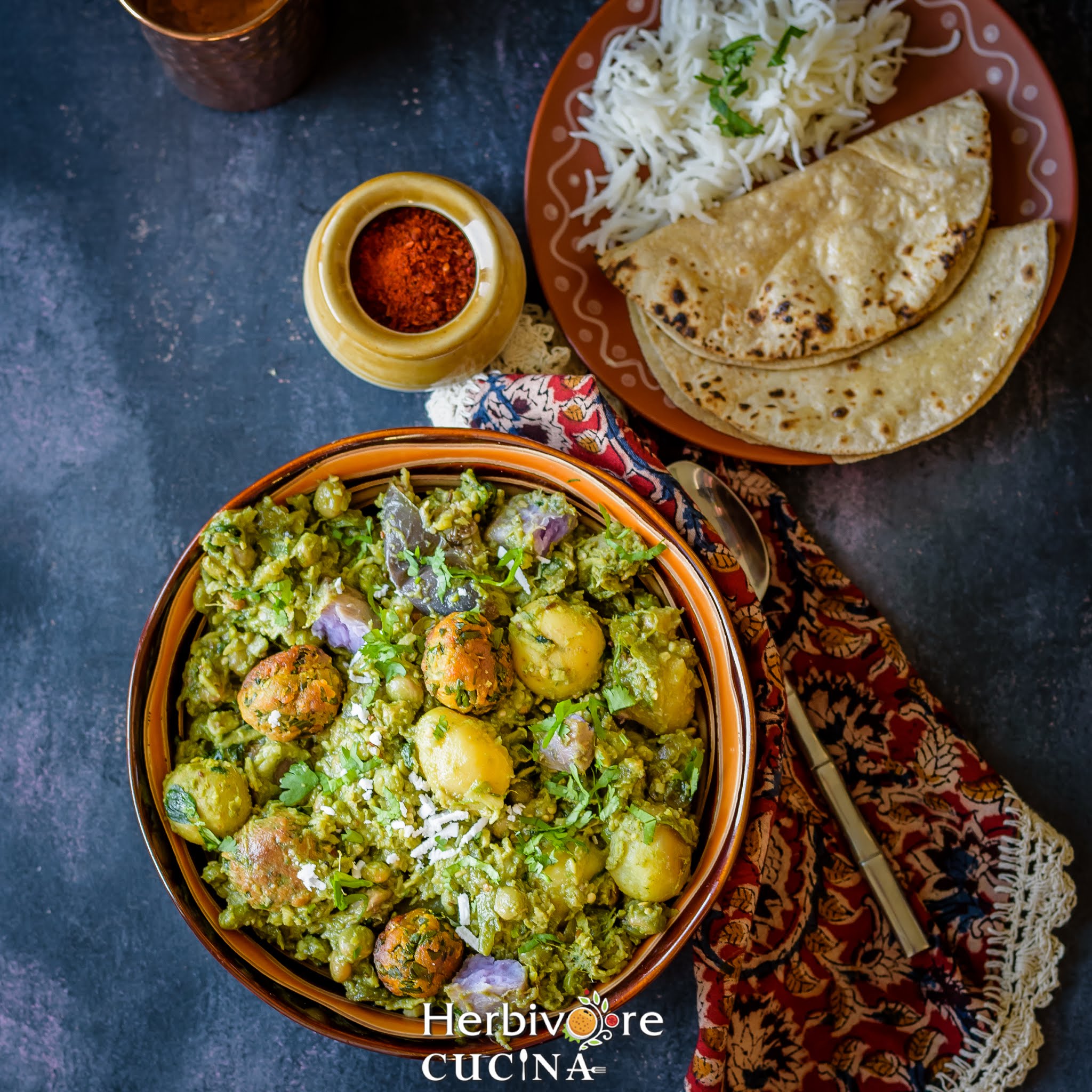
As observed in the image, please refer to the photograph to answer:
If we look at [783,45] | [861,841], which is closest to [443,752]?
[861,841]

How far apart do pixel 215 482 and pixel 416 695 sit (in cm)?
105

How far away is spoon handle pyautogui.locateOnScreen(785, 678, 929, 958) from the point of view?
2.30 m

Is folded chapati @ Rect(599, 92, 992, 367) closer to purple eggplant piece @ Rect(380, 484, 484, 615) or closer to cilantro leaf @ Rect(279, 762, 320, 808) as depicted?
purple eggplant piece @ Rect(380, 484, 484, 615)

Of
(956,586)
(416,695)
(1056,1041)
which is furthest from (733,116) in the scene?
(1056,1041)

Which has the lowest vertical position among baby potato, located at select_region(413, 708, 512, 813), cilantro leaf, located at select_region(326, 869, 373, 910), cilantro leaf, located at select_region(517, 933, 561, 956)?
cilantro leaf, located at select_region(517, 933, 561, 956)

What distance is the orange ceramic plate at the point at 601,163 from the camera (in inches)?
92.5

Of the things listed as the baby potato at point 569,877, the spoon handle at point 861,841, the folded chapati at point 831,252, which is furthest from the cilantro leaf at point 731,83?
the baby potato at point 569,877

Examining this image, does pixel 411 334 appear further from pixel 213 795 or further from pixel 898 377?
pixel 898 377

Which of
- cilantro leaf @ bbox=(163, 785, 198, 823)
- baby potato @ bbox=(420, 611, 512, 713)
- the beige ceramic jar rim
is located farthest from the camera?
the beige ceramic jar rim

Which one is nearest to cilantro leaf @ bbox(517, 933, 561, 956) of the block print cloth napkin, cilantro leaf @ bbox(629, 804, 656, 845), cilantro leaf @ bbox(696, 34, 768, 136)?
cilantro leaf @ bbox(629, 804, 656, 845)

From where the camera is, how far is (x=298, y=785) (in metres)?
1.85

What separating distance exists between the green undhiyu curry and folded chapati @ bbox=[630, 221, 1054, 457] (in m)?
0.59

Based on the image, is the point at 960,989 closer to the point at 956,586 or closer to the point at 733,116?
the point at 956,586

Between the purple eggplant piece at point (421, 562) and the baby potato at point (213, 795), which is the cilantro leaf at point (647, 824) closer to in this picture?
the purple eggplant piece at point (421, 562)
